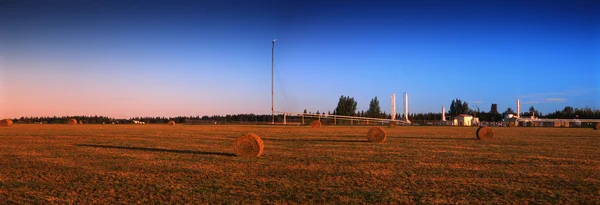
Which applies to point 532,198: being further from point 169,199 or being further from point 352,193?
point 169,199

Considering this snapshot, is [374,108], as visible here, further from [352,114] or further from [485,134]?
[485,134]

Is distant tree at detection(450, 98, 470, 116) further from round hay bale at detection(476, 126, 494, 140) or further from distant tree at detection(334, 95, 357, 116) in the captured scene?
round hay bale at detection(476, 126, 494, 140)

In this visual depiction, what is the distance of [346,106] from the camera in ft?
427

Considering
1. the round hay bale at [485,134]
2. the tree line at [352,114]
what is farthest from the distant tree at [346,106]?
the round hay bale at [485,134]

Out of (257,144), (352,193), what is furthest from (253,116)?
(352,193)

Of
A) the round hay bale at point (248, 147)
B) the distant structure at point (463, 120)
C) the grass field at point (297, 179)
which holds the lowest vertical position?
the grass field at point (297, 179)

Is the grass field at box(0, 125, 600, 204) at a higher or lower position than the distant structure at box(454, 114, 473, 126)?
lower

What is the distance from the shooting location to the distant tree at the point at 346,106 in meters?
128

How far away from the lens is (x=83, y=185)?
9797mm

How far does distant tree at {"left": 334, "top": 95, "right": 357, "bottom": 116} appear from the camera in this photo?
128 metres

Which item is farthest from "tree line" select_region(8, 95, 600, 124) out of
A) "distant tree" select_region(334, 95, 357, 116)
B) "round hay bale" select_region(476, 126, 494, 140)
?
"round hay bale" select_region(476, 126, 494, 140)

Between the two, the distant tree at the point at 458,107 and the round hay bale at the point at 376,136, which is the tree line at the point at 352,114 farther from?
the round hay bale at the point at 376,136

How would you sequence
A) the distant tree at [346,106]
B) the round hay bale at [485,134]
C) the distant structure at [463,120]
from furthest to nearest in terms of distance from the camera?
the distant tree at [346,106]
the distant structure at [463,120]
the round hay bale at [485,134]

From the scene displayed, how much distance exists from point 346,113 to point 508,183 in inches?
4647
